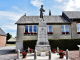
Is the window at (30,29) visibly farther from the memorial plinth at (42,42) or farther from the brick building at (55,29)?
the memorial plinth at (42,42)

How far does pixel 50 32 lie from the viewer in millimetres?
16578

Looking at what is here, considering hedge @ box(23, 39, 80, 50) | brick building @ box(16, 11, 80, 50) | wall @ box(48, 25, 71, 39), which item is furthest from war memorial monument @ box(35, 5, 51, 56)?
wall @ box(48, 25, 71, 39)

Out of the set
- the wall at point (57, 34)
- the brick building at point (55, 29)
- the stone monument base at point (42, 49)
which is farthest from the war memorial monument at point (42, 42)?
the wall at point (57, 34)

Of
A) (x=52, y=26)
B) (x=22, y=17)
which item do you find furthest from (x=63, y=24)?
(x=22, y=17)

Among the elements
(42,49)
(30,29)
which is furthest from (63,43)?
(30,29)

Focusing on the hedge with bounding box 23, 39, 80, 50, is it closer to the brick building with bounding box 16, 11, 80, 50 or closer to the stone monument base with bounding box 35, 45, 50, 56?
the brick building with bounding box 16, 11, 80, 50

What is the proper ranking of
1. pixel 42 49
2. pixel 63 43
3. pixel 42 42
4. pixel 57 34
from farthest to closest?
pixel 57 34 → pixel 63 43 → pixel 42 42 → pixel 42 49

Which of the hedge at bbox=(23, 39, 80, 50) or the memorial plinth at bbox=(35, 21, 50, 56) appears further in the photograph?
the hedge at bbox=(23, 39, 80, 50)

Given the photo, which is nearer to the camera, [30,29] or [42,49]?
[42,49]

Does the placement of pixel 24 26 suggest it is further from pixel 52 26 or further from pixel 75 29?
pixel 75 29

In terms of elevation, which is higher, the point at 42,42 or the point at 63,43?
the point at 42,42

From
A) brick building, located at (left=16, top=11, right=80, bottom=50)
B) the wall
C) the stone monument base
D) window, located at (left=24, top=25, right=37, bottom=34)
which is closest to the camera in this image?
the stone monument base

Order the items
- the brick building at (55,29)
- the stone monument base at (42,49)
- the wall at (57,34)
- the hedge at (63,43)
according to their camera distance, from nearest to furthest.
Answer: the stone monument base at (42,49), the hedge at (63,43), the brick building at (55,29), the wall at (57,34)

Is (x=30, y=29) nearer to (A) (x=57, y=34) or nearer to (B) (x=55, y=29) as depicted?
(B) (x=55, y=29)
